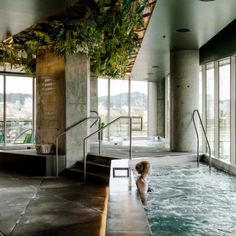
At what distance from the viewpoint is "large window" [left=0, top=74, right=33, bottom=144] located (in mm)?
13258

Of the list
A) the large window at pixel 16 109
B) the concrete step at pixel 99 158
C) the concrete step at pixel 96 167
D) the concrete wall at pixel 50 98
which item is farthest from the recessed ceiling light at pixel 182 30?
the large window at pixel 16 109

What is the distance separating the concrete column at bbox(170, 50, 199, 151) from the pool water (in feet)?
3.88

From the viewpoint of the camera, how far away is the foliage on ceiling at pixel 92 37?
19.5ft

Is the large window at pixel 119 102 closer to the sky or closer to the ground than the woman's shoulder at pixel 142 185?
closer to the sky

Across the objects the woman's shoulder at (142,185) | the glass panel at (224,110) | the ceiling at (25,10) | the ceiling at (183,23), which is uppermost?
the ceiling at (183,23)

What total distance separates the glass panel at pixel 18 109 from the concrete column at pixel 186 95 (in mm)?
7167

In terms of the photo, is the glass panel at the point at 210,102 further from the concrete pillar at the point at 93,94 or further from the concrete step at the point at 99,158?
the concrete pillar at the point at 93,94

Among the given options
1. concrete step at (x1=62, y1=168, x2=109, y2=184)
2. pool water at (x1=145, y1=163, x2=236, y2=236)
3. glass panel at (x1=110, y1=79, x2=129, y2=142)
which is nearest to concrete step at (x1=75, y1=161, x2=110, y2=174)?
concrete step at (x1=62, y1=168, x2=109, y2=184)

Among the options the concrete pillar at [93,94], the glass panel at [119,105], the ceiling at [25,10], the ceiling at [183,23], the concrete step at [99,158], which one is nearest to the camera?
the ceiling at [25,10]

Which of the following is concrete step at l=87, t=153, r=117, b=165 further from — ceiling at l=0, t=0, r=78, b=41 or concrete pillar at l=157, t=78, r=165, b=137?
concrete pillar at l=157, t=78, r=165, b=137

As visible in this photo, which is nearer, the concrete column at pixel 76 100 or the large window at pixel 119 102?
the concrete column at pixel 76 100

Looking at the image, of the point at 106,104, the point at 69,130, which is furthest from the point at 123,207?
the point at 106,104

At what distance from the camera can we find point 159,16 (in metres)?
5.61

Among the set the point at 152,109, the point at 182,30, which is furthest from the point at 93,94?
the point at 182,30
